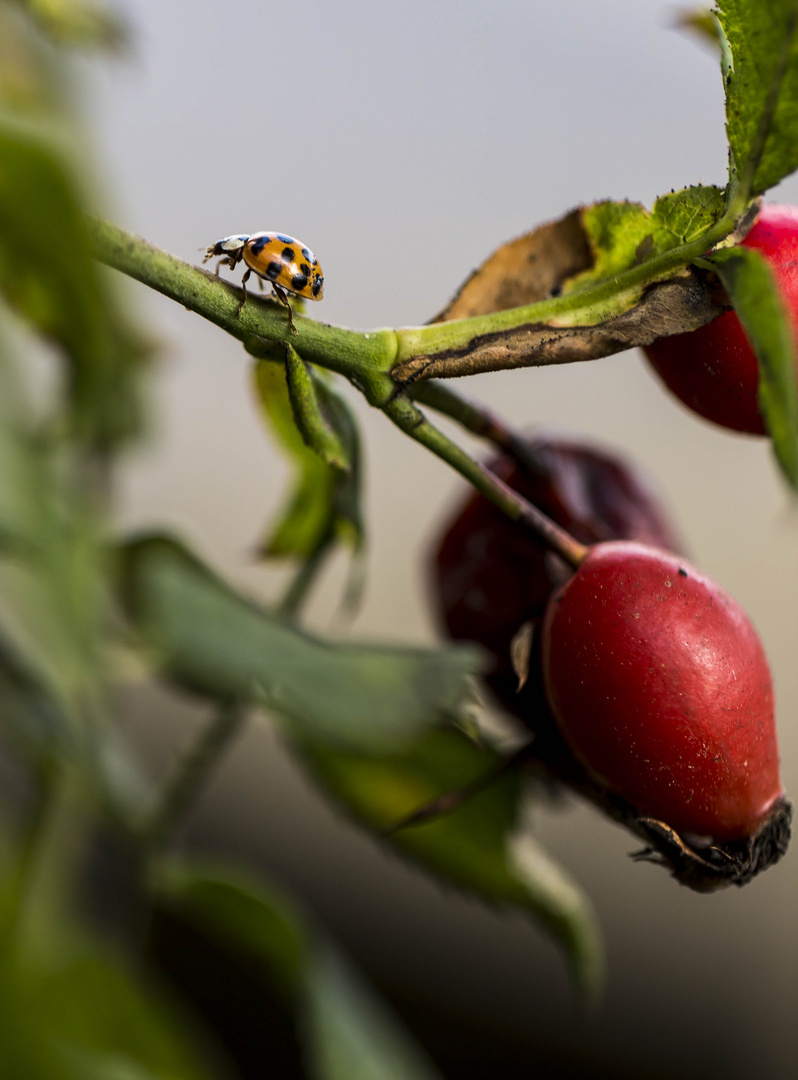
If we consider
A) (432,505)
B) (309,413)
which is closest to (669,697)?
(309,413)

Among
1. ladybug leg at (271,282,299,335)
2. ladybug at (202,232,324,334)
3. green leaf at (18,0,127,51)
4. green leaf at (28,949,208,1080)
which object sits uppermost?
green leaf at (18,0,127,51)

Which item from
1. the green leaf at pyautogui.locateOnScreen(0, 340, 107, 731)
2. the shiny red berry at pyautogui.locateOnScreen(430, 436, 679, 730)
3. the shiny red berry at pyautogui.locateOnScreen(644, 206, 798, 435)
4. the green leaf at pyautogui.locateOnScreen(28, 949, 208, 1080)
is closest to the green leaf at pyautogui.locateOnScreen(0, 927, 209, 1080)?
the green leaf at pyautogui.locateOnScreen(28, 949, 208, 1080)

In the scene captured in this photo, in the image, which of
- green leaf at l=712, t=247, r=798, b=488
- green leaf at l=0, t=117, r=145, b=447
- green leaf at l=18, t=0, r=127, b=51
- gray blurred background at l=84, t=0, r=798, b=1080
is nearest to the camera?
green leaf at l=712, t=247, r=798, b=488

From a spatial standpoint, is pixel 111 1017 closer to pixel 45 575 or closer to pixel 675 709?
pixel 45 575

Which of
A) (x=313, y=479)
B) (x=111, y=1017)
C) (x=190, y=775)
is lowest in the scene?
(x=111, y=1017)

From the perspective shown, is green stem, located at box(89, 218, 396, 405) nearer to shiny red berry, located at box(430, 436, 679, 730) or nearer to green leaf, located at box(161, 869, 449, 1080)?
shiny red berry, located at box(430, 436, 679, 730)

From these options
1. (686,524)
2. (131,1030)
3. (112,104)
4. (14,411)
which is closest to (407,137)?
(112,104)

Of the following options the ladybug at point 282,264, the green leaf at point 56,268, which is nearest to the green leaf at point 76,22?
the green leaf at point 56,268
